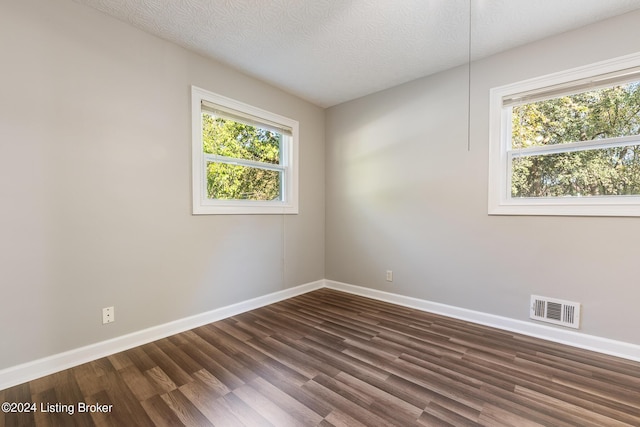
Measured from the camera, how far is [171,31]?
88.8 inches

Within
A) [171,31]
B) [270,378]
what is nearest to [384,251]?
[270,378]

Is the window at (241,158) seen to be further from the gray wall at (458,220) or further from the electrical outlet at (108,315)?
Result: the electrical outlet at (108,315)

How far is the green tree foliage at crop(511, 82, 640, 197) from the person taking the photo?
83.0 inches

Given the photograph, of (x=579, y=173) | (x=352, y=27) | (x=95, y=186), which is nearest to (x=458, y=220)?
(x=579, y=173)

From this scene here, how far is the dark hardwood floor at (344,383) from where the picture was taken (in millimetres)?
1462

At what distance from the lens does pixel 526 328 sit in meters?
2.41

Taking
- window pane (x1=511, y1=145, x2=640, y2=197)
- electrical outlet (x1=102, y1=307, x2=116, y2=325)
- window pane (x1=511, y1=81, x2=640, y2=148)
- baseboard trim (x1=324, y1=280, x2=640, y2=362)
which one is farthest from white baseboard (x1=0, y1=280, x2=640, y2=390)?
window pane (x1=511, y1=81, x2=640, y2=148)

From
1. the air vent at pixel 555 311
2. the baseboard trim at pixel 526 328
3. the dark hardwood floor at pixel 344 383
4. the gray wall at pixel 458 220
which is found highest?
the gray wall at pixel 458 220

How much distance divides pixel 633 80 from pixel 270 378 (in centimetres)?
345

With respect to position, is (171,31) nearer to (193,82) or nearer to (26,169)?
(193,82)

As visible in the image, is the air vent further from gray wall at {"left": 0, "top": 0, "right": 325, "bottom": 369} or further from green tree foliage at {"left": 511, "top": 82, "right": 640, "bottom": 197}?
gray wall at {"left": 0, "top": 0, "right": 325, "bottom": 369}

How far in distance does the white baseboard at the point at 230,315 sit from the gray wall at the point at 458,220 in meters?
0.08

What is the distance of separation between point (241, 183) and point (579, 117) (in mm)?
3211

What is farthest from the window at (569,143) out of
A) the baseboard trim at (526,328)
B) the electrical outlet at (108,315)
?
the electrical outlet at (108,315)
